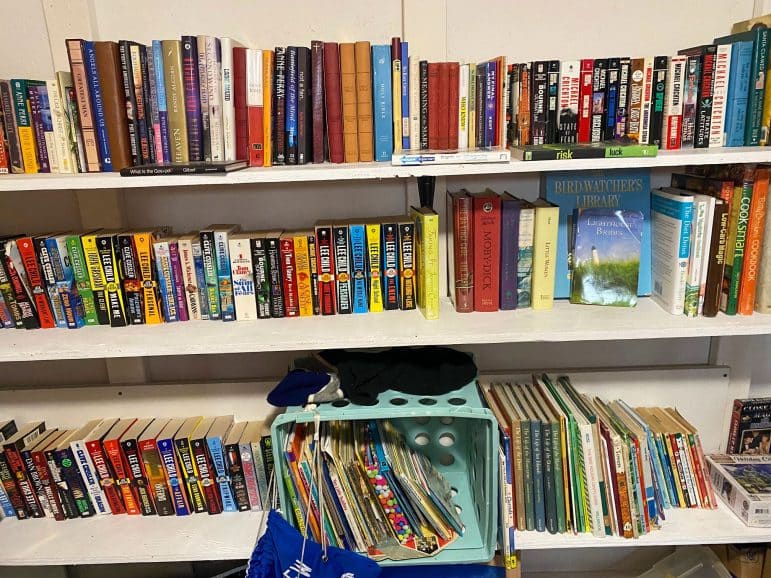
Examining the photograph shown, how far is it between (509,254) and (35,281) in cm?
106

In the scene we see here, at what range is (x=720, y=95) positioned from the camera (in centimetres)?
119

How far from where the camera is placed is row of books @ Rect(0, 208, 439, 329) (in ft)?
4.07

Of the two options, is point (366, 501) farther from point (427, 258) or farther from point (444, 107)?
point (444, 107)

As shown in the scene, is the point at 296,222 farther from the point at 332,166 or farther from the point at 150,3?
the point at 150,3

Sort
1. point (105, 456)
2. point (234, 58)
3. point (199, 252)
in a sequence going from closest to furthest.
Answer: point (234, 58), point (199, 252), point (105, 456)

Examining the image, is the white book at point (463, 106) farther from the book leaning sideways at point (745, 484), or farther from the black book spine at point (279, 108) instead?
the book leaning sideways at point (745, 484)

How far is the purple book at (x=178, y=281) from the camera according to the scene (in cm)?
125

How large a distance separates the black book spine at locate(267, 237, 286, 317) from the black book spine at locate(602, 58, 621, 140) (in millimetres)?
762

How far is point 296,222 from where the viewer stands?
1435 mm

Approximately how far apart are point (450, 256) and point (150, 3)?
0.93m

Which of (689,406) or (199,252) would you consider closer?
(199,252)

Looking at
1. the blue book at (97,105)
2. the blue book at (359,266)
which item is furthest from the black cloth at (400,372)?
the blue book at (97,105)

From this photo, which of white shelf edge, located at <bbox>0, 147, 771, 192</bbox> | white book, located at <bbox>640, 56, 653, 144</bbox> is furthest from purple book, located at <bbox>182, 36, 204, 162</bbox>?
white book, located at <bbox>640, 56, 653, 144</bbox>

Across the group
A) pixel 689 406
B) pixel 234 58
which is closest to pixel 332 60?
pixel 234 58
